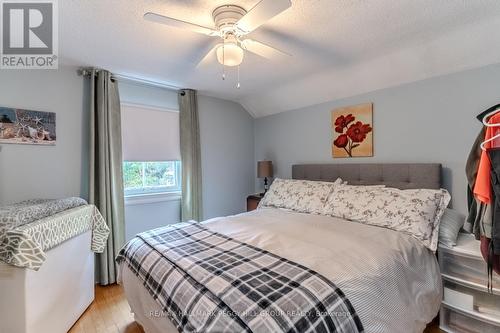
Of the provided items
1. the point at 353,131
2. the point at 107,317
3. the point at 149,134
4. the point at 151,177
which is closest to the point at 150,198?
the point at 151,177

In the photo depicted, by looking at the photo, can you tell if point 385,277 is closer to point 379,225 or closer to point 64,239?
point 379,225

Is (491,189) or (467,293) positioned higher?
(491,189)

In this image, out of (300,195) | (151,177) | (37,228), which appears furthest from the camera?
(151,177)

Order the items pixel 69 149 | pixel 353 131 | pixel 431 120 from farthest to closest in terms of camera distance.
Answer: pixel 353 131, pixel 69 149, pixel 431 120

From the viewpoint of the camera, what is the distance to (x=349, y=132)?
2.88m

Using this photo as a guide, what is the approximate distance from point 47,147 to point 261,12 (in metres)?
2.42

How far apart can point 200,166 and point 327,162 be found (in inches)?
67.8

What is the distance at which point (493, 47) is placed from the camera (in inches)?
72.9

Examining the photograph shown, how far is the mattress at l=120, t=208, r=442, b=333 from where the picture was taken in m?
1.23

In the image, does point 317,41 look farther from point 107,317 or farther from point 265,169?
point 107,317

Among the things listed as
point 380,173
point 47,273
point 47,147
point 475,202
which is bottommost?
point 47,273

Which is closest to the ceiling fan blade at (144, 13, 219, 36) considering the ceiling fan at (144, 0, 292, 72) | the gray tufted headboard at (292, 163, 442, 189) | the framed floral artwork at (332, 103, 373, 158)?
the ceiling fan at (144, 0, 292, 72)

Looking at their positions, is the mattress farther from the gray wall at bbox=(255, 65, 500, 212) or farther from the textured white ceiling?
the textured white ceiling

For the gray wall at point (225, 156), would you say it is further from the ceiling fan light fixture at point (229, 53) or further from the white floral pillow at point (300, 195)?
the ceiling fan light fixture at point (229, 53)
